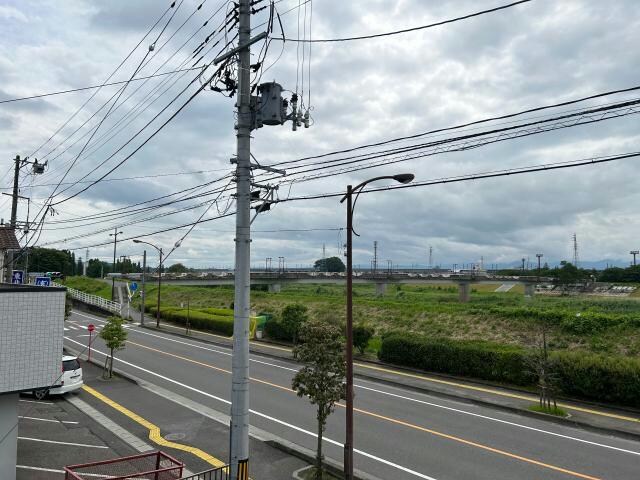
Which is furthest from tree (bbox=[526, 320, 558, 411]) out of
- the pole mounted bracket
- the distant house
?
the distant house

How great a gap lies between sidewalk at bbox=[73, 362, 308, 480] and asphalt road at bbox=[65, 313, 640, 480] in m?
0.72

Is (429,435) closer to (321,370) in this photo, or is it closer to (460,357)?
(321,370)

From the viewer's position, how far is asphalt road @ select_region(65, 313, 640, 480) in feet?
38.5

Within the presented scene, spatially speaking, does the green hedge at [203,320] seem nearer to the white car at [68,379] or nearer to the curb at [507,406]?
the curb at [507,406]

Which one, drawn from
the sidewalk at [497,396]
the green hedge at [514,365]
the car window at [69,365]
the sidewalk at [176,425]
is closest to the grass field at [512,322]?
the green hedge at [514,365]

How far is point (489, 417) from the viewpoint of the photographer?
16.5 meters

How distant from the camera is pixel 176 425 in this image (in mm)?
15117

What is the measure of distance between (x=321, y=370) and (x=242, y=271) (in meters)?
3.70

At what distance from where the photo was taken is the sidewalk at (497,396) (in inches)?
619

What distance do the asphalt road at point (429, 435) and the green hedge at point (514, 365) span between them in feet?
11.5

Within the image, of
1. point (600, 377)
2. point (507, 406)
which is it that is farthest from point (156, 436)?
point (600, 377)

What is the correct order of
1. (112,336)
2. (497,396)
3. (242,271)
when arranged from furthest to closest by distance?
1. (112,336)
2. (497,396)
3. (242,271)

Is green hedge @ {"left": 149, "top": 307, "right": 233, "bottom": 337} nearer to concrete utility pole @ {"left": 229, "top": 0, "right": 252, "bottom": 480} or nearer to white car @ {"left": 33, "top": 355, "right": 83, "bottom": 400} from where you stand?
white car @ {"left": 33, "top": 355, "right": 83, "bottom": 400}

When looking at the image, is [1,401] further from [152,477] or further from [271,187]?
[271,187]
